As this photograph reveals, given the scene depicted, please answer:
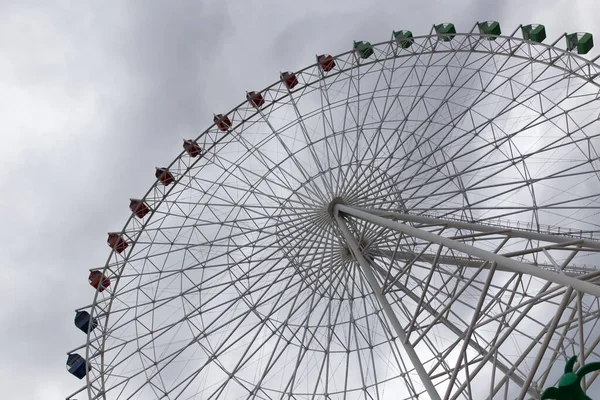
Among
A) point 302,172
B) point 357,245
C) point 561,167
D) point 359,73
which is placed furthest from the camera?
point 359,73

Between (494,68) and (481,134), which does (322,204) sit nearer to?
(481,134)

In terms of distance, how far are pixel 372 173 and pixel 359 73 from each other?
7087 mm

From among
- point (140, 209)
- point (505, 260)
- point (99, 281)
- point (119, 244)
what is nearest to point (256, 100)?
point (140, 209)

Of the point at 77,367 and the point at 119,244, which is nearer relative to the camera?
the point at 77,367

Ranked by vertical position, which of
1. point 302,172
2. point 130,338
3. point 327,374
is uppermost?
→ point 302,172

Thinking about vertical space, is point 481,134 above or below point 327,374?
above

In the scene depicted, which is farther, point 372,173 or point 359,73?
point 359,73

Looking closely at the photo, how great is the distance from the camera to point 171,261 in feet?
97.0

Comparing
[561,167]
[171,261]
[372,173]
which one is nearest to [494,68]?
[561,167]

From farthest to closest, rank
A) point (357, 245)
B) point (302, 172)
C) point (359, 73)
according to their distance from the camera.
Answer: point (359, 73) < point (302, 172) < point (357, 245)

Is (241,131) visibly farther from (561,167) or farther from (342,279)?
(561,167)

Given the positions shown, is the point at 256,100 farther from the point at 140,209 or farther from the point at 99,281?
the point at 99,281

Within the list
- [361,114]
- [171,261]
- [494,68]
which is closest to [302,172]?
[361,114]

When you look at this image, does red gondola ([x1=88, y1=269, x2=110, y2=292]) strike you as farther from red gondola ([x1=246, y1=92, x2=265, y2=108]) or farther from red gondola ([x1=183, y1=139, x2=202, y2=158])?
red gondola ([x1=246, y1=92, x2=265, y2=108])
